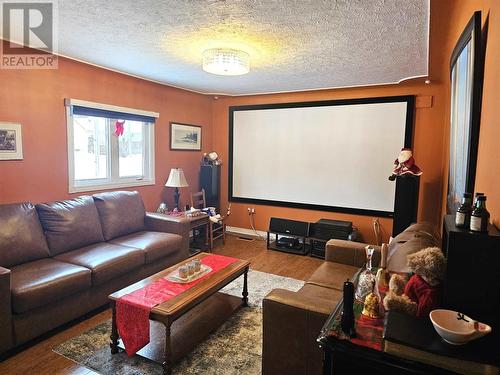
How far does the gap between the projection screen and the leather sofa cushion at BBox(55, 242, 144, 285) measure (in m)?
2.63

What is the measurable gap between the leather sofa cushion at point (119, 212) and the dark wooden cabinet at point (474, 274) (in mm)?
3178

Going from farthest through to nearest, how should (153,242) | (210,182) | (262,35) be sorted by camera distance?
1. (210,182)
2. (153,242)
3. (262,35)

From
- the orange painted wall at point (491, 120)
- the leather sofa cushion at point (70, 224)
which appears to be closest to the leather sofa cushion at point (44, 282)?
the leather sofa cushion at point (70, 224)

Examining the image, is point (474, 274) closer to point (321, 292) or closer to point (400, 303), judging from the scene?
point (400, 303)

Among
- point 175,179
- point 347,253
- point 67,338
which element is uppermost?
point 175,179

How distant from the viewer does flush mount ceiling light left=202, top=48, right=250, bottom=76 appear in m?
2.79

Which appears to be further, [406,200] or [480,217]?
[406,200]

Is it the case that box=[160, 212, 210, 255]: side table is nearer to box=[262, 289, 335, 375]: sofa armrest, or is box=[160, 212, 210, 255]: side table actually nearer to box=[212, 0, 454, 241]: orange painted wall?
box=[212, 0, 454, 241]: orange painted wall

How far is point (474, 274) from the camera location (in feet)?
3.77

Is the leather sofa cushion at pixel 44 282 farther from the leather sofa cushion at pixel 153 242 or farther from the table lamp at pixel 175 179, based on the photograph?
the table lamp at pixel 175 179

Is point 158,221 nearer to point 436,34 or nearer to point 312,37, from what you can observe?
point 312,37

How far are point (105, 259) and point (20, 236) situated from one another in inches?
27.8

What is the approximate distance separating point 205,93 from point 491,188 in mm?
4492

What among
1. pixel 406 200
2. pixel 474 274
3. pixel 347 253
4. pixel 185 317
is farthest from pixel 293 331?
pixel 406 200
